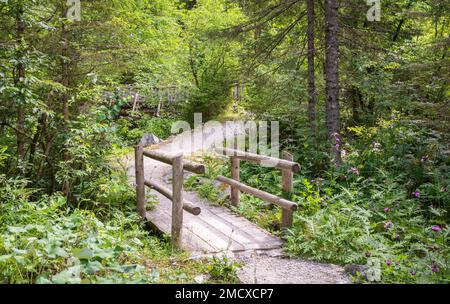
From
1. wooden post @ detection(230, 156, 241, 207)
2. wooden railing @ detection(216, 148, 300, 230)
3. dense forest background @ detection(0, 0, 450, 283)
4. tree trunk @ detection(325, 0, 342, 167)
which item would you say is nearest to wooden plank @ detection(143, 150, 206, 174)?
dense forest background @ detection(0, 0, 450, 283)

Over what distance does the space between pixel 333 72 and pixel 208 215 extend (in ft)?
13.0

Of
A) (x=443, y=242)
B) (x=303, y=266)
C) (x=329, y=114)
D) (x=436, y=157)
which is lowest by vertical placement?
(x=303, y=266)

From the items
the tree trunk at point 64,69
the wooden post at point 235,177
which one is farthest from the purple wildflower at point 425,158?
the tree trunk at point 64,69

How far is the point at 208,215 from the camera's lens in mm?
7422

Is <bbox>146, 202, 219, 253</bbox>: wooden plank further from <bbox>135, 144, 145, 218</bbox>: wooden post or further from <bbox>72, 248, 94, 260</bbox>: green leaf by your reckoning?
<bbox>72, 248, 94, 260</bbox>: green leaf

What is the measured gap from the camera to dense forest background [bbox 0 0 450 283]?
4484 mm

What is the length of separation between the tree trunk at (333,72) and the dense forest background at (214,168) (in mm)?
29

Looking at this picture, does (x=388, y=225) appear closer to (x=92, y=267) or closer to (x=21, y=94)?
(x=92, y=267)

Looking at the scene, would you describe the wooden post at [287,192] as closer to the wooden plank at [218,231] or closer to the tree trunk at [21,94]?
the wooden plank at [218,231]

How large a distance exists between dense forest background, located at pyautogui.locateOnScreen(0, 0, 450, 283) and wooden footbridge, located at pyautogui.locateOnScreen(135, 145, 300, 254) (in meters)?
0.28
